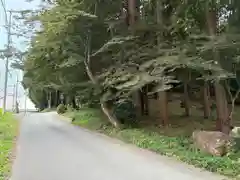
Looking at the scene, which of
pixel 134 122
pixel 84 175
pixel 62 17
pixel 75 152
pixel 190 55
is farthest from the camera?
pixel 134 122

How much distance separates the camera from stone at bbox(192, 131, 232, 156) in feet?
30.4

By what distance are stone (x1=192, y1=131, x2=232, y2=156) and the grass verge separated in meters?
0.20

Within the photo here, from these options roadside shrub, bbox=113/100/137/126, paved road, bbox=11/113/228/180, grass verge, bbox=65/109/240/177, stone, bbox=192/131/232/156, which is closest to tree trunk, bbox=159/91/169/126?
grass verge, bbox=65/109/240/177

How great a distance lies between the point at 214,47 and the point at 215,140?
10.1 feet

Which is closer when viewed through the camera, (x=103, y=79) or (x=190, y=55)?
(x=190, y=55)

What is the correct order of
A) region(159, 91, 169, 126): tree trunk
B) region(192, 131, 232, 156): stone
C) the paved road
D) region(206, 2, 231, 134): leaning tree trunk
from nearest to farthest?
the paved road → region(192, 131, 232, 156): stone → region(206, 2, 231, 134): leaning tree trunk → region(159, 91, 169, 126): tree trunk

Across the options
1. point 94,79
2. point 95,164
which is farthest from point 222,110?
point 95,164

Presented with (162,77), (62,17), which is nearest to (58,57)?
(62,17)

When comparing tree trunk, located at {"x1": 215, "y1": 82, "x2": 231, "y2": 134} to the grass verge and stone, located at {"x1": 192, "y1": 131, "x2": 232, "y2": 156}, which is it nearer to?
the grass verge

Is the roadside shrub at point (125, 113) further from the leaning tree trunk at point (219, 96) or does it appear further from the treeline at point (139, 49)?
the leaning tree trunk at point (219, 96)

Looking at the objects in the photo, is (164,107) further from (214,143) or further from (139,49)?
(214,143)

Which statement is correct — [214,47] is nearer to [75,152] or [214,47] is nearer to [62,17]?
[75,152]

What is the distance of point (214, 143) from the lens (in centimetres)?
951

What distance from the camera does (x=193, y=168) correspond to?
8.32 meters
